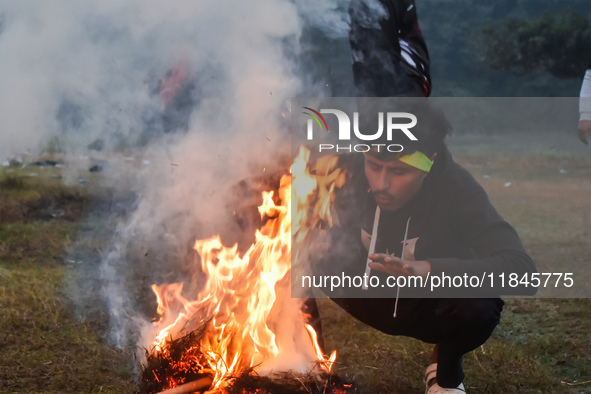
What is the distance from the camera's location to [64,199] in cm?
639

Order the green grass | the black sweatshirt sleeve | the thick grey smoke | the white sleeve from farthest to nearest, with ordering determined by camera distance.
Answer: the white sleeve → the green grass → the thick grey smoke → the black sweatshirt sleeve

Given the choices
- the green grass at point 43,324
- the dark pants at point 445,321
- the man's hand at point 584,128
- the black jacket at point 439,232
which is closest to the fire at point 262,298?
the black jacket at point 439,232

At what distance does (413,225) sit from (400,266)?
0.79 ft

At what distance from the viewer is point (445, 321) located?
2.65 m

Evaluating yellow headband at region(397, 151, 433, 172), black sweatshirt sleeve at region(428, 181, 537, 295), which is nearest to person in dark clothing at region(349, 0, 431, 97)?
yellow headband at region(397, 151, 433, 172)

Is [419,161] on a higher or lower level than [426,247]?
higher

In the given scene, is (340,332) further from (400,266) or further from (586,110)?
(586,110)

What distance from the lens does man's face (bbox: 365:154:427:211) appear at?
110 inches

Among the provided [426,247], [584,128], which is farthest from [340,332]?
[584,128]

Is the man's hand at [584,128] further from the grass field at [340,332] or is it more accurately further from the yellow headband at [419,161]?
the yellow headband at [419,161]

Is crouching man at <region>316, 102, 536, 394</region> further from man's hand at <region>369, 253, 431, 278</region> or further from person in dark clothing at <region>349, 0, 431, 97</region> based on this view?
person in dark clothing at <region>349, 0, 431, 97</region>

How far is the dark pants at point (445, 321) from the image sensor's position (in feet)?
8.49

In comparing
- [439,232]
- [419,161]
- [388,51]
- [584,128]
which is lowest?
[439,232]

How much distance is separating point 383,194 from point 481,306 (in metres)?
0.64
